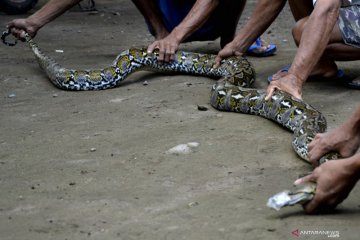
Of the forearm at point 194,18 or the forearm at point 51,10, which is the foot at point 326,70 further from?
the forearm at point 51,10

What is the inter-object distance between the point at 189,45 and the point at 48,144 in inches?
150

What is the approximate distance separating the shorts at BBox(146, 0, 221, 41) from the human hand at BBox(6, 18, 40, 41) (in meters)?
1.41

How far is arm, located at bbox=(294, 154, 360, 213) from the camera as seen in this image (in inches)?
154

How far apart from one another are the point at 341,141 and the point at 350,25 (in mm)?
2430

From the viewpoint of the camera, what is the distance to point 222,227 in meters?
4.12

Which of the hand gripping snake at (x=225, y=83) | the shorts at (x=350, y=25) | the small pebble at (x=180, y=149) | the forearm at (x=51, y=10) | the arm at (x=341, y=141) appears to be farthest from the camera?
the forearm at (x=51, y=10)

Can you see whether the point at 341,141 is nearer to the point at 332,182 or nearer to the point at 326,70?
the point at 332,182

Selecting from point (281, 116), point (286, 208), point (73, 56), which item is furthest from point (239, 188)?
point (73, 56)

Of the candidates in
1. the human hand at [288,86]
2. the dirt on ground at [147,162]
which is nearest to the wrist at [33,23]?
the dirt on ground at [147,162]

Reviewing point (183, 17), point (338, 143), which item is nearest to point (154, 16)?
point (183, 17)

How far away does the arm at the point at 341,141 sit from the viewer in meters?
4.43

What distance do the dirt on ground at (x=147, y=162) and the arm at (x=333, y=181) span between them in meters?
0.10

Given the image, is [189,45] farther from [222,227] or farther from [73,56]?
[222,227]

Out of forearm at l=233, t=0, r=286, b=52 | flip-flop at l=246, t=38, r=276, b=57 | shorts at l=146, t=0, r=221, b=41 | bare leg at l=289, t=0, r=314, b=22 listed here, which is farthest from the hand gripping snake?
flip-flop at l=246, t=38, r=276, b=57
